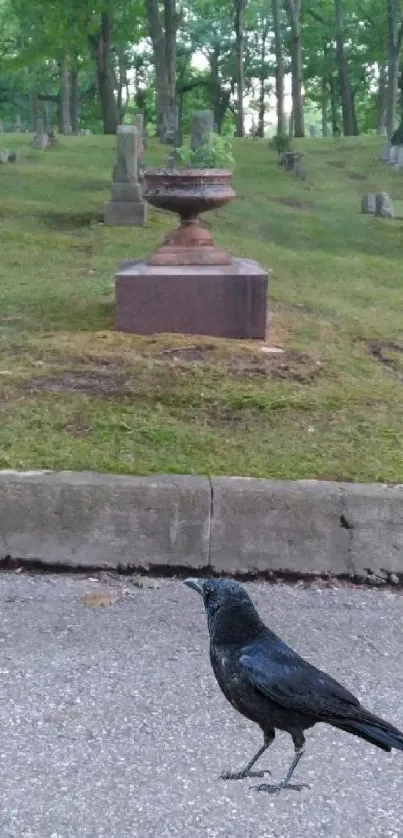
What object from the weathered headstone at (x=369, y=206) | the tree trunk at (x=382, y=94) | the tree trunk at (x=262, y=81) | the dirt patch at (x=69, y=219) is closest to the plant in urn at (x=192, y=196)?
the dirt patch at (x=69, y=219)

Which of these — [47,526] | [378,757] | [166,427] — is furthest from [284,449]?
[378,757]

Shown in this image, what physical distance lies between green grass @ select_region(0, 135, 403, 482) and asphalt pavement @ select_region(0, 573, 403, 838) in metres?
0.92

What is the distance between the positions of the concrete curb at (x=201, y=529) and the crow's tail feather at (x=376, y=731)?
3.06 metres

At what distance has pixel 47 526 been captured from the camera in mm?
4668

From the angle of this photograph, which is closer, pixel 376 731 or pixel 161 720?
pixel 376 731

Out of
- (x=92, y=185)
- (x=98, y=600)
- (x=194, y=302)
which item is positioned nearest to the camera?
(x=98, y=600)

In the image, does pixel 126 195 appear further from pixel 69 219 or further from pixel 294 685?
pixel 294 685

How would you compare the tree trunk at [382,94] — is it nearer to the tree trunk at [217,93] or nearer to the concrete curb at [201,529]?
the tree trunk at [217,93]

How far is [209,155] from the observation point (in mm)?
8031

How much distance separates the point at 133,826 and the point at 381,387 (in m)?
4.46

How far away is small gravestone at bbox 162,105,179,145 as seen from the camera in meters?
30.1

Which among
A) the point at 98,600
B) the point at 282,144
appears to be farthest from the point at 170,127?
the point at 98,600

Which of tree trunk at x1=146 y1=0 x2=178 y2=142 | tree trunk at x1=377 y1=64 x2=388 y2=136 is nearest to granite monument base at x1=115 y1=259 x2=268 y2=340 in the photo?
tree trunk at x1=146 y1=0 x2=178 y2=142

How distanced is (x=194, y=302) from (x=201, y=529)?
3.08 metres
